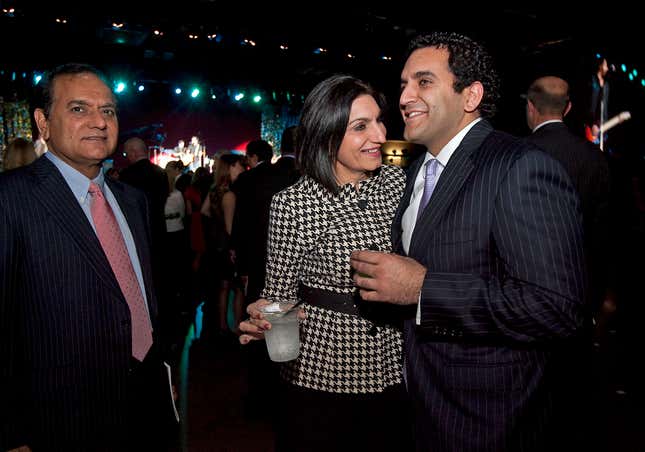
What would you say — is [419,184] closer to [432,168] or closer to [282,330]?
[432,168]

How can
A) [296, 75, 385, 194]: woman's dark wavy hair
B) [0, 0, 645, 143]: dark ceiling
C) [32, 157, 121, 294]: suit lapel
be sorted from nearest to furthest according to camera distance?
[32, 157, 121, 294]: suit lapel < [296, 75, 385, 194]: woman's dark wavy hair < [0, 0, 645, 143]: dark ceiling

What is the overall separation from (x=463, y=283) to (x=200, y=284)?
21.1ft

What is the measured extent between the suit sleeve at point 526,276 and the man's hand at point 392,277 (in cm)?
3

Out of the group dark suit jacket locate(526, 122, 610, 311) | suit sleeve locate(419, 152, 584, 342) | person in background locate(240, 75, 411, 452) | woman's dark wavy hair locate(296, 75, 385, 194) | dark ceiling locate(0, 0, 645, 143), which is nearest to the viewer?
suit sleeve locate(419, 152, 584, 342)

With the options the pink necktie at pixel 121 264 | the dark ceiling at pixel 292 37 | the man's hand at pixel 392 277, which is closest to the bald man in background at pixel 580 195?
the man's hand at pixel 392 277

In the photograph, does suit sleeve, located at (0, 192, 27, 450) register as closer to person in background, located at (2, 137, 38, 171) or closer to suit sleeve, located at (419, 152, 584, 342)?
suit sleeve, located at (419, 152, 584, 342)

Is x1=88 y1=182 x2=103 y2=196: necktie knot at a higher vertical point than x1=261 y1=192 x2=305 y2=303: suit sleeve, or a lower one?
higher

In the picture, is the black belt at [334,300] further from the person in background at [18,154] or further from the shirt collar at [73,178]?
the person in background at [18,154]

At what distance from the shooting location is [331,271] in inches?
70.5

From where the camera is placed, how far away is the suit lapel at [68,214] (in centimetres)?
151

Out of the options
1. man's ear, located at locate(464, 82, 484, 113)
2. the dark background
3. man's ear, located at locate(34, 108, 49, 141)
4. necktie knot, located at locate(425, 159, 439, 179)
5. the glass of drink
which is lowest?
the glass of drink

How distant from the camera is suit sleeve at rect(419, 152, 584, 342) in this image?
120 centimetres

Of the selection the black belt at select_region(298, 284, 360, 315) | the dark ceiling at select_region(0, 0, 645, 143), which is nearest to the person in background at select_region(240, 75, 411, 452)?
the black belt at select_region(298, 284, 360, 315)

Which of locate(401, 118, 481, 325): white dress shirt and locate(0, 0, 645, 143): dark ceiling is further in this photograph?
locate(0, 0, 645, 143): dark ceiling
